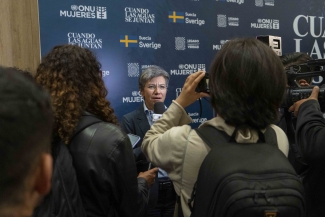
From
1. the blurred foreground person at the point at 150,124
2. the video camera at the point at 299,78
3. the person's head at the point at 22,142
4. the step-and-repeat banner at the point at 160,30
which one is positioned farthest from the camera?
the step-and-repeat banner at the point at 160,30

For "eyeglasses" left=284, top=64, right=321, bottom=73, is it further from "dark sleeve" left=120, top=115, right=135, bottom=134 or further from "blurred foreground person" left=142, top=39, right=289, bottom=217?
A: "dark sleeve" left=120, top=115, right=135, bottom=134

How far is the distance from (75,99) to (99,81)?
0.47 ft

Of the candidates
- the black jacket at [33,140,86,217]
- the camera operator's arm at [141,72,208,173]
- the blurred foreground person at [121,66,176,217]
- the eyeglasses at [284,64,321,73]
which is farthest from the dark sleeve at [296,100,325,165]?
the blurred foreground person at [121,66,176,217]

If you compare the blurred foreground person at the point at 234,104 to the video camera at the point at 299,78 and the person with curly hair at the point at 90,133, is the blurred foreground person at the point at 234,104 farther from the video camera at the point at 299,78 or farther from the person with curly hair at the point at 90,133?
the video camera at the point at 299,78

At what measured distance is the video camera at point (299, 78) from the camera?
5.06 feet

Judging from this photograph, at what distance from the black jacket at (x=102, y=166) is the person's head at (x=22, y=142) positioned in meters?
0.71

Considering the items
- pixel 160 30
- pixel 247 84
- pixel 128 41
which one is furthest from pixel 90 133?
pixel 160 30

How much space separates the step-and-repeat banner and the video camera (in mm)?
1477

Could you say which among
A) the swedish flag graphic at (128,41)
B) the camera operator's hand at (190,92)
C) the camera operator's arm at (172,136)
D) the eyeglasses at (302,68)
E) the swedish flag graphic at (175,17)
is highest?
the swedish flag graphic at (175,17)

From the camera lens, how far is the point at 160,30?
328cm

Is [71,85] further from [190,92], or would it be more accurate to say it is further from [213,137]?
[213,137]

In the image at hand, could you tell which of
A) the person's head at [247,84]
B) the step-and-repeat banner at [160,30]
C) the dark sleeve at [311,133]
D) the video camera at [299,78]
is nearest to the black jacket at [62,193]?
the person's head at [247,84]

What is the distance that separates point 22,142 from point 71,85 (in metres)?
0.81

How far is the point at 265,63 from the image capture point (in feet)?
3.42
